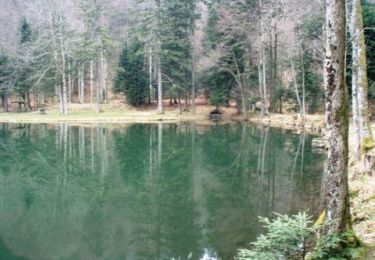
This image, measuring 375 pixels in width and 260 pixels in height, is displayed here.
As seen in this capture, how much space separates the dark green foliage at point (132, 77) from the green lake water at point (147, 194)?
875 inches

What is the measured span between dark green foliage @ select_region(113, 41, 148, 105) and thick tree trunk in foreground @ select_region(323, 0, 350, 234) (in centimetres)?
4328

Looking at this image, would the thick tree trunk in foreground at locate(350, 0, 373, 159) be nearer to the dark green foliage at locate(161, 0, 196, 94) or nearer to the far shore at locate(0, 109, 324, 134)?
the far shore at locate(0, 109, 324, 134)

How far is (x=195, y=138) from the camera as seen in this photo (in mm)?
27672

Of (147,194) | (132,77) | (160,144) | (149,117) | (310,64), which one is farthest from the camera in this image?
(132,77)

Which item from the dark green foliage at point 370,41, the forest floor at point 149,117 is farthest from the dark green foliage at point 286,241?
the dark green foliage at point 370,41

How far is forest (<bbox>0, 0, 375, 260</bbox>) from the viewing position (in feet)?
20.4

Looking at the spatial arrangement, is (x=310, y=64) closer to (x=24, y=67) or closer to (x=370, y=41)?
(x=370, y=41)

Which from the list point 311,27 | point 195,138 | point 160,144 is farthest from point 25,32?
point 311,27

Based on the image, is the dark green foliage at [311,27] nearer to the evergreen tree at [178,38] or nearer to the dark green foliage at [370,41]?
the dark green foliage at [370,41]

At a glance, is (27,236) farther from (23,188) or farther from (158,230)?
(23,188)

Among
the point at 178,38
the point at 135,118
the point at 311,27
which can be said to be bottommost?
the point at 135,118

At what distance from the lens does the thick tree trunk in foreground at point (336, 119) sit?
557 cm

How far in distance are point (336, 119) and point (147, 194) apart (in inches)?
339

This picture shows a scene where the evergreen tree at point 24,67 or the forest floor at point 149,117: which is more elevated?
the evergreen tree at point 24,67
